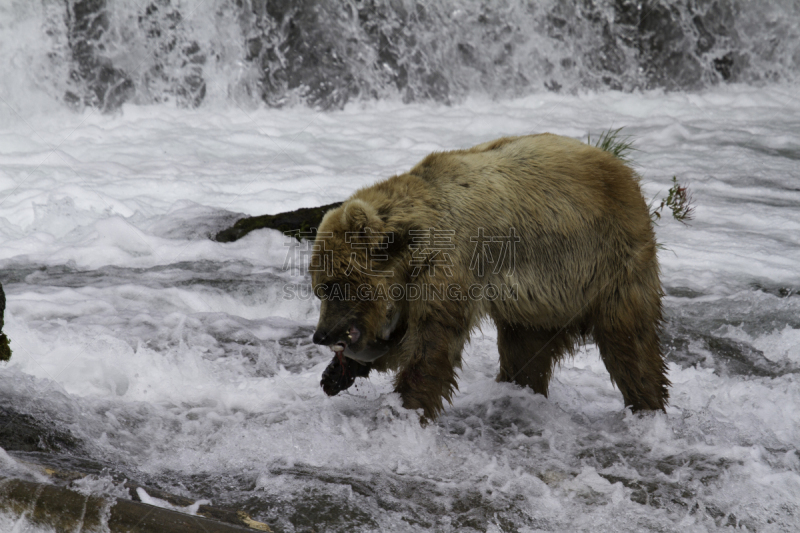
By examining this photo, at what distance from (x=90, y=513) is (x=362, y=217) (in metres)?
1.91

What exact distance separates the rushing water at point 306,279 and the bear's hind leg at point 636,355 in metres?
0.17

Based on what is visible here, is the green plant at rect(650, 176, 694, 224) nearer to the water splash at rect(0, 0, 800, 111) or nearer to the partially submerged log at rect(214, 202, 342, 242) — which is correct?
the partially submerged log at rect(214, 202, 342, 242)

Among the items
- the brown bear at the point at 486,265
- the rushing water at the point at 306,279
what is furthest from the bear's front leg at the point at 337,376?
the rushing water at the point at 306,279

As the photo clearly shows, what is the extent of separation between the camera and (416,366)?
379 cm

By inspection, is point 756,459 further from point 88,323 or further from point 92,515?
point 88,323

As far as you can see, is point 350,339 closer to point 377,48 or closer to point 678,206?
point 678,206

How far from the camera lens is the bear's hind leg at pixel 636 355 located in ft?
13.4

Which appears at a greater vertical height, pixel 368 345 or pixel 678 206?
pixel 368 345

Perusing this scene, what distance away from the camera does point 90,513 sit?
2.50m

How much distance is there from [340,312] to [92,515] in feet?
5.68

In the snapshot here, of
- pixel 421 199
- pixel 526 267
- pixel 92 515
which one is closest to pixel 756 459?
→ pixel 526 267

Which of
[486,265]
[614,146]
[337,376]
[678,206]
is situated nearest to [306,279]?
[337,376]

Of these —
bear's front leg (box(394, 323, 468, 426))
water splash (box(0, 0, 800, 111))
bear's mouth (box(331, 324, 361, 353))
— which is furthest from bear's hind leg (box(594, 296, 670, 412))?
water splash (box(0, 0, 800, 111))

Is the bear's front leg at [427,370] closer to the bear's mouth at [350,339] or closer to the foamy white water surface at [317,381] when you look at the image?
the foamy white water surface at [317,381]
